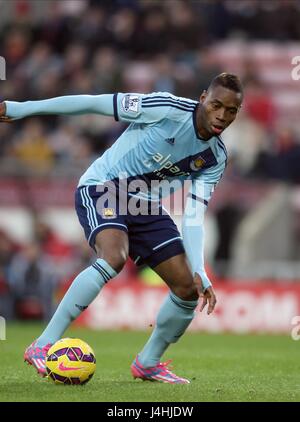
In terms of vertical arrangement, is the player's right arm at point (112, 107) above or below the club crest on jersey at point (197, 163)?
above

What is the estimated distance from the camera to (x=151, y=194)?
7.45 meters

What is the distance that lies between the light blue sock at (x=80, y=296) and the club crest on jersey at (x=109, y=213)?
346 millimetres

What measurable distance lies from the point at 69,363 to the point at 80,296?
17.3 inches

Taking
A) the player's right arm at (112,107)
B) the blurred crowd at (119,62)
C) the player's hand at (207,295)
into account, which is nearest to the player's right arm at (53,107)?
the player's right arm at (112,107)

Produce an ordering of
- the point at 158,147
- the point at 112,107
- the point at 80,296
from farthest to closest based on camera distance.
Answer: the point at 158,147 → the point at 112,107 → the point at 80,296

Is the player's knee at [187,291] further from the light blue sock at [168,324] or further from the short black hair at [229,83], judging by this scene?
the short black hair at [229,83]

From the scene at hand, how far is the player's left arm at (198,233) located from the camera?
7.04m

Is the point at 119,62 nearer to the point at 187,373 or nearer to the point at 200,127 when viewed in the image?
the point at 187,373

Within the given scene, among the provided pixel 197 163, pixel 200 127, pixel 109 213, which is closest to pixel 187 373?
pixel 109 213

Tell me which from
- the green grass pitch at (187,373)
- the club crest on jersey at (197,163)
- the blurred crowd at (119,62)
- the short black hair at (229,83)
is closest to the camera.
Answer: the green grass pitch at (187,373)

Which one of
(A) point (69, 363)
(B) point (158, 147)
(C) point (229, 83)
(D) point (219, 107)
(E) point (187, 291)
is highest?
(C) point (229, 83)

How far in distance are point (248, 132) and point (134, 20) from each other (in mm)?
4039

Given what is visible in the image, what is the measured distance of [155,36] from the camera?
19.0 metres
